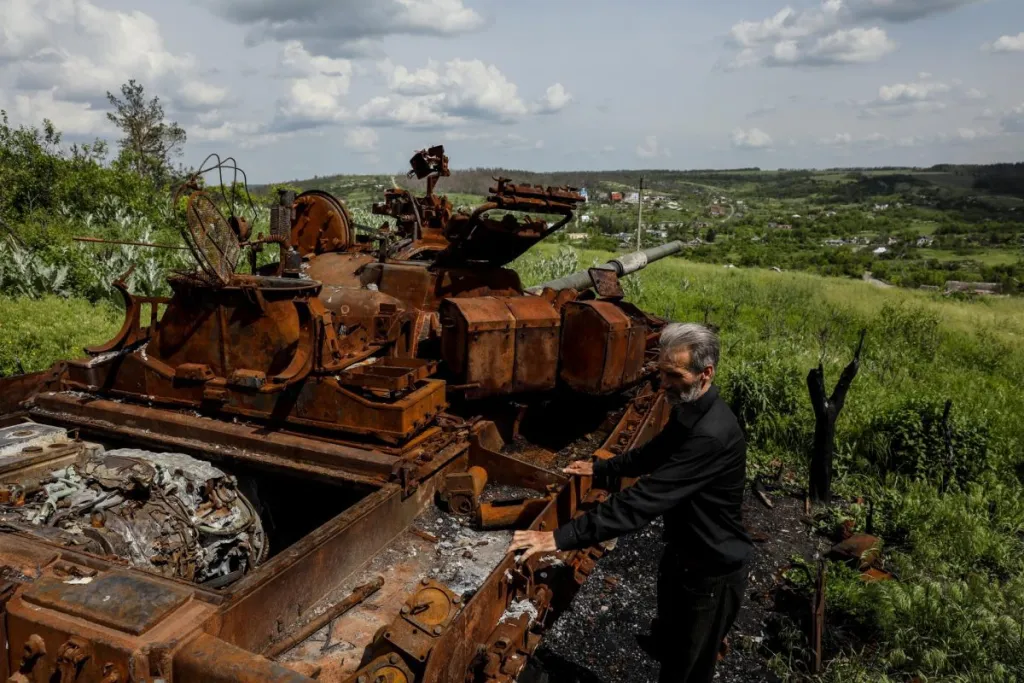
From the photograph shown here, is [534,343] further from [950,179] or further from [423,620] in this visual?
[950,179]

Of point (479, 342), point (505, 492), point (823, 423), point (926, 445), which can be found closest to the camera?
point (505, 492)

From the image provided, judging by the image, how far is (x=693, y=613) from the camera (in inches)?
144

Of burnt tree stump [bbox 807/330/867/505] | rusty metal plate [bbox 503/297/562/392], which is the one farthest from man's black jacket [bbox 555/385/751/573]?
burnt tree stump [bbox 807/330/867/505]

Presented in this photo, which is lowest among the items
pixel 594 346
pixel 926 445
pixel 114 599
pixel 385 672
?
pixel 926 445

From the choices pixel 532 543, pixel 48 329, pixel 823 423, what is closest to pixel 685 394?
pixel 532 543

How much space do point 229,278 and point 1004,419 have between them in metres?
9.82

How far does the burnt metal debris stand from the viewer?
10.0 ft

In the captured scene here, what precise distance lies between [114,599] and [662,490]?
232 centimetres

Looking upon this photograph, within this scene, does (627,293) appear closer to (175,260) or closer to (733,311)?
(733,311)

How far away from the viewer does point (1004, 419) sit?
386 inches

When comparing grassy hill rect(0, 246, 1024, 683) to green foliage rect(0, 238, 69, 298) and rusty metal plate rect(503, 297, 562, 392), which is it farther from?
rusty metal plate rect(503, 297, 562, 392)

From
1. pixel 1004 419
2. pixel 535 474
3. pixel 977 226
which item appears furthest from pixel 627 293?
pixel 977 226

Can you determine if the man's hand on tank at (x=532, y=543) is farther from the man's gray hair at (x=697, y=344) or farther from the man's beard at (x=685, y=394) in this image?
the man's gray hair at (x=697, y=344)

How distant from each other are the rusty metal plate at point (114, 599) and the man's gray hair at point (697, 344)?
7.78 feet
